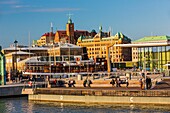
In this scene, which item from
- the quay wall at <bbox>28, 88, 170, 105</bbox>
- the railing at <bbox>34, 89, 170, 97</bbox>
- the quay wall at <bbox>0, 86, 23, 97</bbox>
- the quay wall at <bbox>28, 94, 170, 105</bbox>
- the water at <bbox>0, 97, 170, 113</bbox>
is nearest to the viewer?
the water at <bbox>0, 97, 170, 113</bbox>

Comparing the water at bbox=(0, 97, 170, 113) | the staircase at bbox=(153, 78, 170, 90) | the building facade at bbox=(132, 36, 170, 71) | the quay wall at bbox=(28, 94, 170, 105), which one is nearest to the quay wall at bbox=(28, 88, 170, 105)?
the quay wall at bbox=(28, 94, 170, 105)

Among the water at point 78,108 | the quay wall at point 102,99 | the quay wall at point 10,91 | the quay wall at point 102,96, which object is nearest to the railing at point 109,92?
the quay wall at point 102,96

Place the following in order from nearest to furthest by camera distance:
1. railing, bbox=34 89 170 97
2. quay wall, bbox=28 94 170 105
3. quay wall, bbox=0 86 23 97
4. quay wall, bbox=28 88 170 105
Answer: quay wall, bbox=28 94 170 105 < quay wall, bbox=28 88 170 105 < railing, bbox=34 89 170 97 < quay wall, bbox=0 86 23 97

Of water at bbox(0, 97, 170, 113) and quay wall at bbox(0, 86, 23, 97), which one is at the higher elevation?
quay wall at bbox(0, 86, 23, 97)

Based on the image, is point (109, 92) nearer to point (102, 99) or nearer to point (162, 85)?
point (102, 99)

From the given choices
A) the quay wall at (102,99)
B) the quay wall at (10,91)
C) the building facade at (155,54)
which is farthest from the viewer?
the building facade at (155,54)

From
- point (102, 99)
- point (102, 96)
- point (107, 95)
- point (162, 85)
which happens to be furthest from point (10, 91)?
point (162, 85)

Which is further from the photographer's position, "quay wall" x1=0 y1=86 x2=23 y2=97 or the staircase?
"quay wall" x1=0 y1=86 x2=23 y2=97

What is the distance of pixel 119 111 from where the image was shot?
46.8 metres

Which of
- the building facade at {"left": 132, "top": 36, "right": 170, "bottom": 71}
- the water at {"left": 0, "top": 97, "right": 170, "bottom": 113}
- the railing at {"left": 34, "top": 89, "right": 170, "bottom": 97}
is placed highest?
the building facade at {"left": 132, "top": 36, "right": 170, "bottom": 71}

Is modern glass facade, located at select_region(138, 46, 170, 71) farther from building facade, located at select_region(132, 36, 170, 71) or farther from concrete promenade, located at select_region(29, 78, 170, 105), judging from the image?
→ concrete promenade, located at select_region(29, 78, 170, 105)

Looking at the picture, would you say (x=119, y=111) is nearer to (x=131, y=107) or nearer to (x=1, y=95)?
(x=131, y=107)

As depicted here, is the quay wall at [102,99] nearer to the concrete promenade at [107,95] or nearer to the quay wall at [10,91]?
the concrete promenade at [107,95]

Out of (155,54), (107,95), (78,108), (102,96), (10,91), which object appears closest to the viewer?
(78,108)
